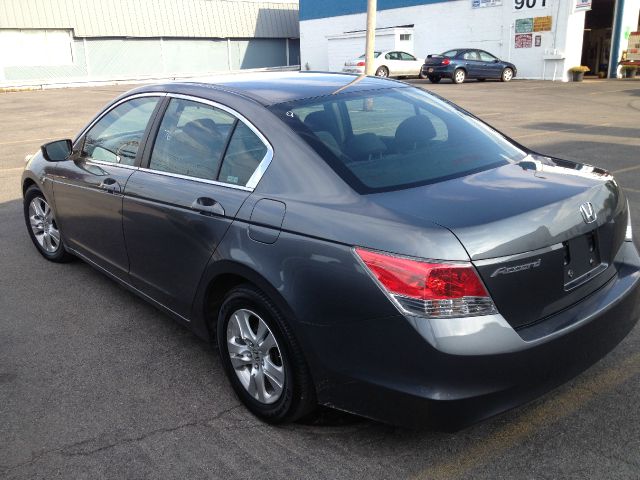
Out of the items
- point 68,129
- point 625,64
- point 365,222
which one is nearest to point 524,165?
point 365,222

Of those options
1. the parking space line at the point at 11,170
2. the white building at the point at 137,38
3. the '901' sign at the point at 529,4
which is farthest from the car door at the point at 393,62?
the parking space line at the point at 11,170

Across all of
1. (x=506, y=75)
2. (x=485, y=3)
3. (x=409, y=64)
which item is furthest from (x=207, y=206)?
(x=485, y=3)

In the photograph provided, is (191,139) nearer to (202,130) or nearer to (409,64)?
(202,130)

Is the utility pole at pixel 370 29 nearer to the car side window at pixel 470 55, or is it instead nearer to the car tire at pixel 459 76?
the car tire at pixel 459 76

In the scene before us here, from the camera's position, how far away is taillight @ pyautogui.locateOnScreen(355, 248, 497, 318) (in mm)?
2398

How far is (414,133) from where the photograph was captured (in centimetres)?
346

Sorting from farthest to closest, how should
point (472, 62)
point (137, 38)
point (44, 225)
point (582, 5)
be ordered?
point (137, 38) < point (472, 62) < point (582, 5) < point (44, 225)

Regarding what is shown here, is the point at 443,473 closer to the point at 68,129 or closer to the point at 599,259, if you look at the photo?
the point at 599,259

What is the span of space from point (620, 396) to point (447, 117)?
1.79m

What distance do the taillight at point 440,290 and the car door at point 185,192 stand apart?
1.02 meters

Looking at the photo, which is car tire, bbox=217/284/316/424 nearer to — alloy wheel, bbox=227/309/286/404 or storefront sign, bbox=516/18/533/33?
alloy wheel, bbox=227/309/286/404

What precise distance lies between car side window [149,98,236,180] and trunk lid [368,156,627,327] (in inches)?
44.2

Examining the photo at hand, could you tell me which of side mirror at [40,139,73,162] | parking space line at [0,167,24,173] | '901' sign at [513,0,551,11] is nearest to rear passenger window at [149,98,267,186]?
side mirror at [40,139,73,162]

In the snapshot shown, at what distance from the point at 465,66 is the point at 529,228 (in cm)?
2777
